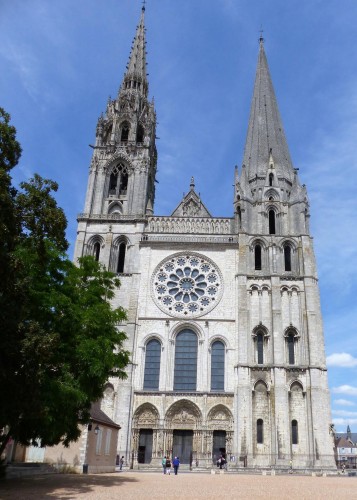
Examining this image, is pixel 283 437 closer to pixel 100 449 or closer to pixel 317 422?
pixel 317 422

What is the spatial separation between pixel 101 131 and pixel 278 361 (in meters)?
25.2

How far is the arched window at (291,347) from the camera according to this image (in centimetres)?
3353

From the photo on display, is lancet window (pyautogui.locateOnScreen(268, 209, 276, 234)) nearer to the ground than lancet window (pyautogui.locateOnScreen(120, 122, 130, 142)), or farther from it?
nearer to the ground

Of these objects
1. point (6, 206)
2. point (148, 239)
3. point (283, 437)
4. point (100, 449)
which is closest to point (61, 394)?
point (6, 206)

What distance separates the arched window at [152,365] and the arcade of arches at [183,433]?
59.7 inches

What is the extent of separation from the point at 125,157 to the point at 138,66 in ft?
43.8

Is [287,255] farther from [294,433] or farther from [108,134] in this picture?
[108,134]

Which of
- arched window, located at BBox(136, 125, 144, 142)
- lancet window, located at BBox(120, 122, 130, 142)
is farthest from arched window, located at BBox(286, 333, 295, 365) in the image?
lancet window, located at BBox(120, 122, 130, 142)

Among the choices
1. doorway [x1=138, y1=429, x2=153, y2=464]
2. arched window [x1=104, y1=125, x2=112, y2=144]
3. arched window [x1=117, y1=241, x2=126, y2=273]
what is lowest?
doorway [x1=138, y1=429, x2=153, y2=464]

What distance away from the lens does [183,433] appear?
32188mm

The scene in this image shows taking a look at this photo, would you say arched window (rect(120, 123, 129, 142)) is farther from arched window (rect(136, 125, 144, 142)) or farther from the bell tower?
arched window (rect(136, 125, 144, 142))

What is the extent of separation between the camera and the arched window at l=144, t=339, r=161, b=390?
1312 inches

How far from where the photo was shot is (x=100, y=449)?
2506cm

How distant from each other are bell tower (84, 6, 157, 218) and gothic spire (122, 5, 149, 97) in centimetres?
10
